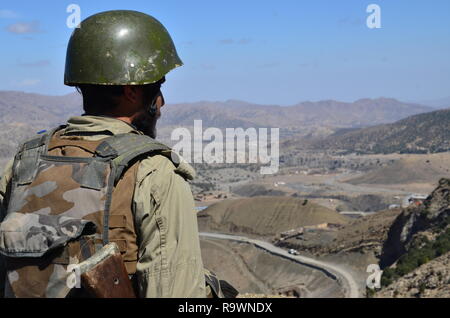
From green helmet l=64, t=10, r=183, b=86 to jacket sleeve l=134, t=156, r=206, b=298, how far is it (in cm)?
68

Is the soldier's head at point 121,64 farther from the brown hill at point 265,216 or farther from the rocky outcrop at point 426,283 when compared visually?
the brown hill at point 265,216

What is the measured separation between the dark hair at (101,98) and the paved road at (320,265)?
3736cm

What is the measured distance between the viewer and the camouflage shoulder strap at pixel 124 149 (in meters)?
3.23

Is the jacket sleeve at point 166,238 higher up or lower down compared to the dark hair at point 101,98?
lower down

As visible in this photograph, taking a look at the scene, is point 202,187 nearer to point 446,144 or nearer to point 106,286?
point 446,144

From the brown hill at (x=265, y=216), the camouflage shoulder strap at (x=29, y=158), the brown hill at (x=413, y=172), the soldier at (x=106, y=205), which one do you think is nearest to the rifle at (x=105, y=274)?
the soldier at (x=106, y=205)

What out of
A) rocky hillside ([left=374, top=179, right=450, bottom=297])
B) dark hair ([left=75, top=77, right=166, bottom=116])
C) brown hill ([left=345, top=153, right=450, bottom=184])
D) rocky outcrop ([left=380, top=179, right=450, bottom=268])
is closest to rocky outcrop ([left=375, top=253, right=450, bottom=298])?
rocky hillside ([left=374, top=179, right=450, bottom=297])

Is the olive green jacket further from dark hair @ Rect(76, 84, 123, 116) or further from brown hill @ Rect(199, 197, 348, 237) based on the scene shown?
brown hill @ Rect(199, 197, 348, 237)

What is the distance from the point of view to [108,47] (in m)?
3.60

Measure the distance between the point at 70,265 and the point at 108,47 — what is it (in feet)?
4.34

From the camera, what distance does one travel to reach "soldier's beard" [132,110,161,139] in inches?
146

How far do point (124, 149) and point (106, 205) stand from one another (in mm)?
334

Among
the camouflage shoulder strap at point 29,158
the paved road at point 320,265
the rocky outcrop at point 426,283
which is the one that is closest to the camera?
the camouflage shoulder strap at point 29,158
